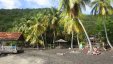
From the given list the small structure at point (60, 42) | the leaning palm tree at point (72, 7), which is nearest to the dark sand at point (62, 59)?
the leaning palm tree at point (72, 7)

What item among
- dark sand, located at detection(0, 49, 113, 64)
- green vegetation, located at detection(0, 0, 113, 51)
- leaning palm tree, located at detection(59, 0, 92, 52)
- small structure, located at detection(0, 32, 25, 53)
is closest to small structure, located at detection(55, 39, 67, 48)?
green vegetation, located at detection(0, 0, 113, 51)

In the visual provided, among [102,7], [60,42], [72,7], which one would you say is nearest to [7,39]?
[72,7]

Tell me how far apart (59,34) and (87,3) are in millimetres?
25768

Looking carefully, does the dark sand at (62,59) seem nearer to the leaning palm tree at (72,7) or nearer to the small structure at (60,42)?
the leaning palm tree at (72,7)

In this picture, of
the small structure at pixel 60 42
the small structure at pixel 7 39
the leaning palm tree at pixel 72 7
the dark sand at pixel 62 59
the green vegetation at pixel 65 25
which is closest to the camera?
the dark sand at pixel 62 59

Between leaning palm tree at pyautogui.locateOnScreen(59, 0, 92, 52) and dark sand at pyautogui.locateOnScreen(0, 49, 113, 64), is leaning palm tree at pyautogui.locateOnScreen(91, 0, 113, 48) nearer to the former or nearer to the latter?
leaning palm tree at pyautogui.locateOnScreen(59, 0, 92, 52)

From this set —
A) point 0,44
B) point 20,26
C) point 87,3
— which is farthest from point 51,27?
point 87,3

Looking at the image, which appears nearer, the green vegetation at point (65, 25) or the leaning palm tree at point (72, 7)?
the leaning palm tree at point (72, 7)

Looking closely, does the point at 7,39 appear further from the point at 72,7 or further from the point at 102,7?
the point at 102,7

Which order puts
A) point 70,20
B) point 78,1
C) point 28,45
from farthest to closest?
point 28,45 < point 70,20 < point 78,1

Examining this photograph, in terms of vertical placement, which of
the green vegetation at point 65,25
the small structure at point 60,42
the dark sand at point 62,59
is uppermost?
the green vegetation at point 65,25

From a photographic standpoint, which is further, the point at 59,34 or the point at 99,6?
the point at 59,34

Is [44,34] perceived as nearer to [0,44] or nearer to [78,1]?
[0,44]

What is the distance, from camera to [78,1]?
39.2m
